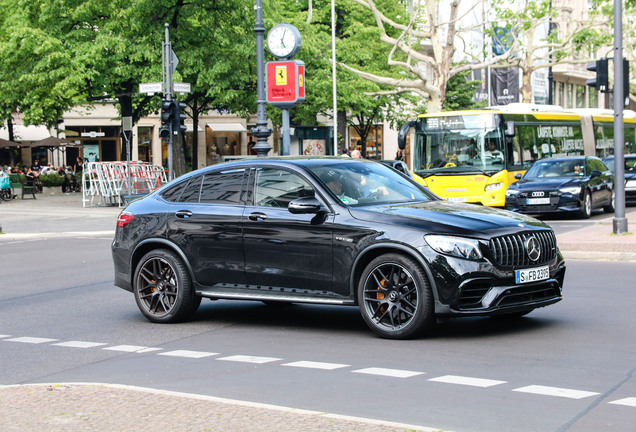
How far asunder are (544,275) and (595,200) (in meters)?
17.5

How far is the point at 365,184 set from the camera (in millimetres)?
9188

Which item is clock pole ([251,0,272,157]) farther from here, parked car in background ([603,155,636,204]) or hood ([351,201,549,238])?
hood ([351,201,549,238])

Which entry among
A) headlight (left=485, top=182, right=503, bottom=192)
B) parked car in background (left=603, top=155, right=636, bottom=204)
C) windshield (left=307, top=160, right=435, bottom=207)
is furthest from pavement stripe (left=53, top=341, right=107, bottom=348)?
parked car in background (left=603, top=155, right=636, bottom=204)

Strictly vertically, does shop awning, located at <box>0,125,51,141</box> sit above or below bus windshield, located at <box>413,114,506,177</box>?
above

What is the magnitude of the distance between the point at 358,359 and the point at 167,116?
57.6ft

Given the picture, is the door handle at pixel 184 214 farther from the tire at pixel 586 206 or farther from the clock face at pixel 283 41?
the tire at pixel 586 206

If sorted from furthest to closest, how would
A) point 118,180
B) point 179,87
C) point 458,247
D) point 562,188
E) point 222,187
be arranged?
point 118,180, point 562,188, point 179,87, point 222,187, point 458,247

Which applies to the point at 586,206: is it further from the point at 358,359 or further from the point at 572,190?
the point at 358,359

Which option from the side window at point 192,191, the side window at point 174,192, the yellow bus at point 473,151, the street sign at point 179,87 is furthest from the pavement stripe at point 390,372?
the yellow bus at point 473,151

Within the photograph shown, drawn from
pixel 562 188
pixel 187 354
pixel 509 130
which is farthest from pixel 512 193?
pixel 187 354

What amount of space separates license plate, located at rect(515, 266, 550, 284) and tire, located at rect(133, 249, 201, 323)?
3.25 m

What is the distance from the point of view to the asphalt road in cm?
600

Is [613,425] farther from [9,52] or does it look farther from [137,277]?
[9,52]

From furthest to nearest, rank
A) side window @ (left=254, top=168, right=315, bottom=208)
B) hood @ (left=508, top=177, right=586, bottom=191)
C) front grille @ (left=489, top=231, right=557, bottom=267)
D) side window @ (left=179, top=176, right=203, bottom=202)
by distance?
1. hood @ (left=508, top=177, right=586, bottom=191)
2. side window @ (left=179, top=176, right=203, bottom=202)
3. side window @ (left=254, top=168, right=315, bottom=208)
4. front grille @ (left=489, top=231, right=557, bottom=267)
